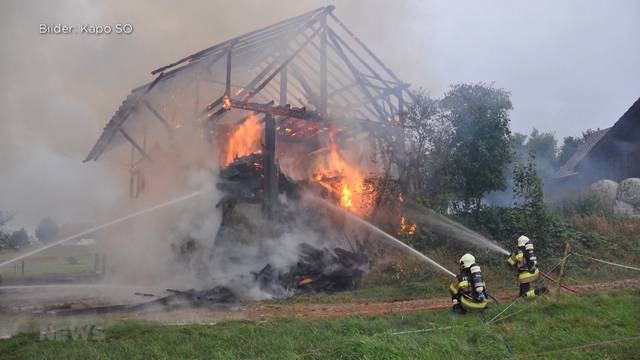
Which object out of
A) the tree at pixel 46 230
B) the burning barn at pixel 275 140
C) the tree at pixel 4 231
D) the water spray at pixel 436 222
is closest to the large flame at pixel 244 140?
the burning barn at pixel 275 140

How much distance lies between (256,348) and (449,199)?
1250 cm

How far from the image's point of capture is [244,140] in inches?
701

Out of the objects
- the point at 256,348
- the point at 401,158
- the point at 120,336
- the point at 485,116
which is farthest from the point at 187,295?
the point at 485,116

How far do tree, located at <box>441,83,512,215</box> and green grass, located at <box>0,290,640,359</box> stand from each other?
9.74 m

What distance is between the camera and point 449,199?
1720 cm

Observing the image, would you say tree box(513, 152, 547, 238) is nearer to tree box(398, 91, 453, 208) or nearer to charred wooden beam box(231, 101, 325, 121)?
tree box(398, 91, 453, 208)

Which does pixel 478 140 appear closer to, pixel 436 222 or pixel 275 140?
pixel 436 222

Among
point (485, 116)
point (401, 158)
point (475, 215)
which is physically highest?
point (485, 116)

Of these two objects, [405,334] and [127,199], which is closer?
[405,334]

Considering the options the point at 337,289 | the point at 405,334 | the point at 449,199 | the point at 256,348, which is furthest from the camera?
the point at 449,199

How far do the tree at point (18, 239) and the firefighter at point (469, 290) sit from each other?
18946 millimetres

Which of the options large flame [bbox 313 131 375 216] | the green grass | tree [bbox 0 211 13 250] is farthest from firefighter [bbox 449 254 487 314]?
tree [bbox 0 211 13 250]

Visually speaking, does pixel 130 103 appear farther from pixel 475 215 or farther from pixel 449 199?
pixel 475 215

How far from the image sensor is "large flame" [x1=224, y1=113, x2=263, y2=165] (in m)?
17.6
